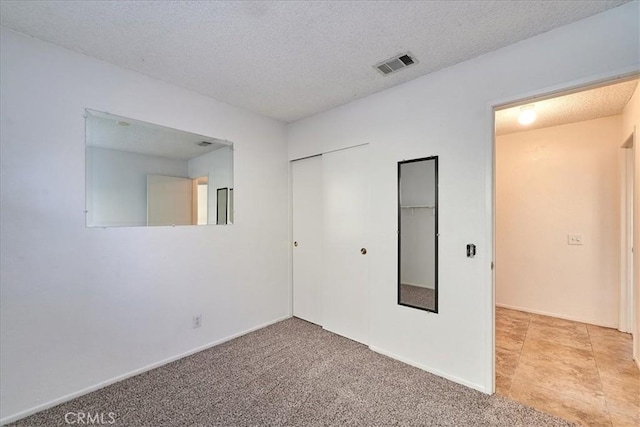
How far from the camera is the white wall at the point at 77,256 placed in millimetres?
1878

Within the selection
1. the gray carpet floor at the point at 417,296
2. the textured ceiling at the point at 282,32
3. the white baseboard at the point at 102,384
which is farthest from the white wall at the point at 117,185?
the gray carpet floor at the point at 417,296

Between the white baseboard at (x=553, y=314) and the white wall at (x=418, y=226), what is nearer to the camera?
the white wall at (x=418, y=226)

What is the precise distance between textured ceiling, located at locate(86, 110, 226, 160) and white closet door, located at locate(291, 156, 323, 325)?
114cm

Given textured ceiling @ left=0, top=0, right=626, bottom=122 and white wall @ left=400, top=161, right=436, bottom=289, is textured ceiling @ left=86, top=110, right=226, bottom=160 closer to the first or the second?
textured ceiling @ left=0, top=0, right=626, bottom=122

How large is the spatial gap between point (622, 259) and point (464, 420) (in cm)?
312

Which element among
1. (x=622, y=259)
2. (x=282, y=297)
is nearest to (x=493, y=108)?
(x=622, y=259)

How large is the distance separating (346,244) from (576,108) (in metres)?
3.02

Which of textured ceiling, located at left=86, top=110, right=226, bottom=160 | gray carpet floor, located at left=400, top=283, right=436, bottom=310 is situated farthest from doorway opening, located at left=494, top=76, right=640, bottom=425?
textured ceiling, located at left=86, top=110, right=226, bottom=160

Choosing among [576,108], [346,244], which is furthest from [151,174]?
[576,108]

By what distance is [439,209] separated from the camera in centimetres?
239

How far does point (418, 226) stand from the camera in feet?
8.37

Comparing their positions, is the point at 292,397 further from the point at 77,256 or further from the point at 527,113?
the point at 527,113
